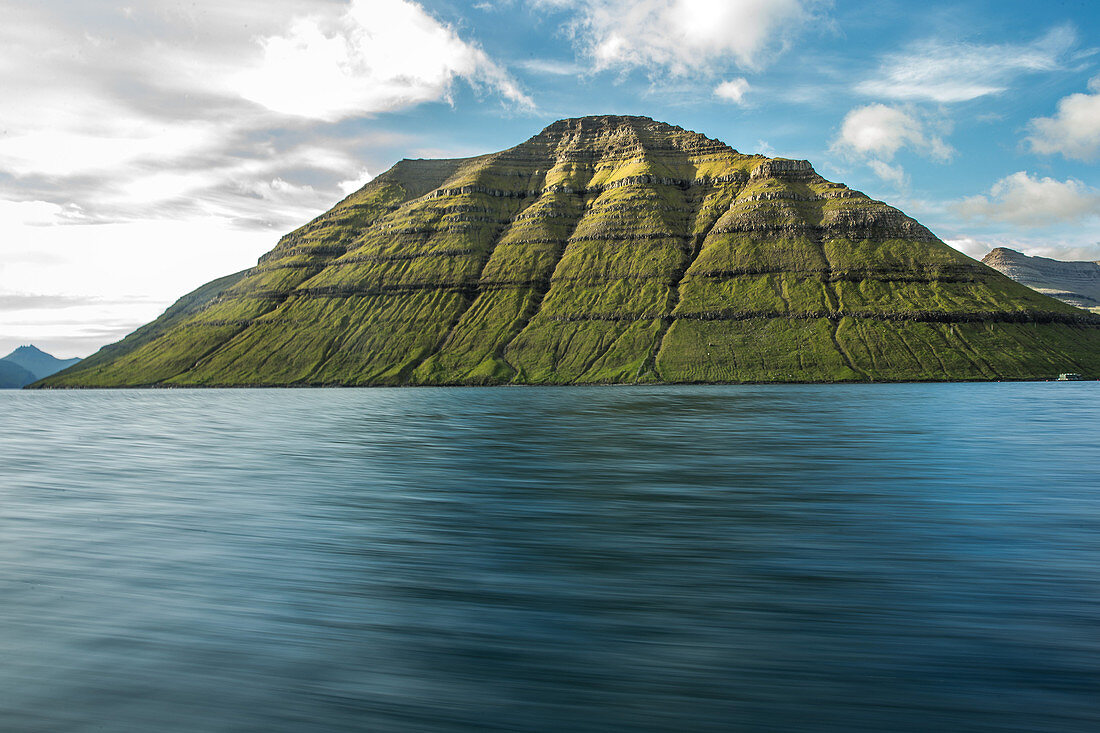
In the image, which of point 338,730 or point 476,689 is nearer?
point 338,730

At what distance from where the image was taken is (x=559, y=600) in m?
16.9

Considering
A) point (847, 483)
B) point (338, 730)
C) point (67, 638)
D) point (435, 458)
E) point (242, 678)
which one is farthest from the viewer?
point (435, 458)

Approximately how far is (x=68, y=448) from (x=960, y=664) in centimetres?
7229

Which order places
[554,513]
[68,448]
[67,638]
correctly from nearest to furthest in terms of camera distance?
[67,638] < [554,513] < [68,448]

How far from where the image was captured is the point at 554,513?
2820cm

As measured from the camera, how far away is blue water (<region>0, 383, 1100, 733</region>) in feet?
36.5

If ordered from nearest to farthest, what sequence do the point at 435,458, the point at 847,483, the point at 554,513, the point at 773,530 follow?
the point at 773,530, the point at 554,513, the point at 847,483, the point at 435,458

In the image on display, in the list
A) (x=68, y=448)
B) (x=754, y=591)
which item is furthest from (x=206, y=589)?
(x=68, y=448)

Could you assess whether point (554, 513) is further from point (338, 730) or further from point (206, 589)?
point (338, 730)

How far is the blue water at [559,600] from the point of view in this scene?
11.1m

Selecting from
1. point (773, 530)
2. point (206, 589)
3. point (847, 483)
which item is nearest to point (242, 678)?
point (206, 589)

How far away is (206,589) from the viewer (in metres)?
18.1

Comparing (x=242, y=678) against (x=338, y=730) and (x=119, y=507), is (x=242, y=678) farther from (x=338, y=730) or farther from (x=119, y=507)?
(x=119, y=507)

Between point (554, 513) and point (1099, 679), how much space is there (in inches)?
770
